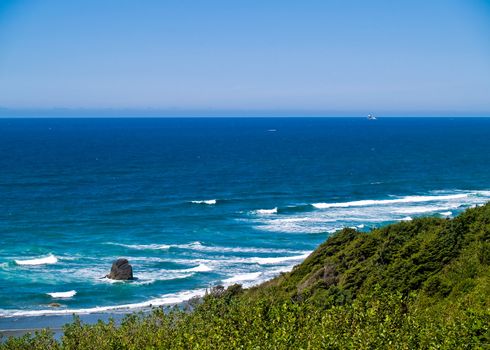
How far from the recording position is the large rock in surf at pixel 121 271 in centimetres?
5647

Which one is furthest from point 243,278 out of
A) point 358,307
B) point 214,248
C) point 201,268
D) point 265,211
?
point 358,307

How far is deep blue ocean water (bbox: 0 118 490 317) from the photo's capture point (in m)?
56.9

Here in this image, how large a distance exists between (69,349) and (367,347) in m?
13.8

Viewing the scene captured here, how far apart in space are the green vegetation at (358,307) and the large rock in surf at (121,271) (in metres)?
12.0

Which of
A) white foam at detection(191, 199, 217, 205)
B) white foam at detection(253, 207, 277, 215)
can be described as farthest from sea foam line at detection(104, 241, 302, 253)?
white foam at detection(191, 199, 217, 205)

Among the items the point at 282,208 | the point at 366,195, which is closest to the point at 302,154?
the point at 366,195

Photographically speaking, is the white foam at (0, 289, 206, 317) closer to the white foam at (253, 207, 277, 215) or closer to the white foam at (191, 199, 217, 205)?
the white foam at (253, 207, 277, 215)

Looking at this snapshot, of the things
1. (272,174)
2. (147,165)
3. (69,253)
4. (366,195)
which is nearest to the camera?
(69,253)

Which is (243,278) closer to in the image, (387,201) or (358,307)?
(358,307)

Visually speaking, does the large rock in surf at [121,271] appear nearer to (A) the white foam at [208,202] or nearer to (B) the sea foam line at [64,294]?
(B) the sea foam line at [64,294]

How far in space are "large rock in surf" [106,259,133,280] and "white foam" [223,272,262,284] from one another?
Result: 28.9 feet

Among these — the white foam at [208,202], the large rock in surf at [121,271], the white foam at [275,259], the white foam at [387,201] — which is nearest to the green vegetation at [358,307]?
the large rock in surf at [121,271]

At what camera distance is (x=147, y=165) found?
458 ft

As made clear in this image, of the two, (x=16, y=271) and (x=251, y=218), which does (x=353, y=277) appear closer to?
(x=16, y=271)
